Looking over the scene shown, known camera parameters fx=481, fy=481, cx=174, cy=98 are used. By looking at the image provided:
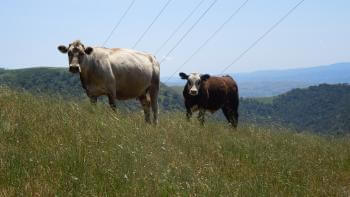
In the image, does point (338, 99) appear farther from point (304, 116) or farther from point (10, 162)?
point (10, 162)

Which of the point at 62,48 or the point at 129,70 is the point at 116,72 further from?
the point at 62,48

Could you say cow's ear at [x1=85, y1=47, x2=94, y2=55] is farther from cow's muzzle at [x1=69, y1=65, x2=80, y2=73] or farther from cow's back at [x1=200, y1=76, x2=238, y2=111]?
cow's back at [x1=200, y1=76, x2=238, y2=111]

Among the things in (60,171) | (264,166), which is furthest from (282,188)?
(60,171)

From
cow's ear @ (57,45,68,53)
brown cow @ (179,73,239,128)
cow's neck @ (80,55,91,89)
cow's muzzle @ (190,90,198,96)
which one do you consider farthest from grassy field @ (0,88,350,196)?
brown cow @ (179,73,239,128)

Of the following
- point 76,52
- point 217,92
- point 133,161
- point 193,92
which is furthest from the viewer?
point 217,92

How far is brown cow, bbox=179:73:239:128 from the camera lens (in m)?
16.0

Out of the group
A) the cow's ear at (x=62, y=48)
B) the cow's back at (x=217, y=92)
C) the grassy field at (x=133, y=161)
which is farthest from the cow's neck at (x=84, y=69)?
the cow's back at (x=217, y=92)

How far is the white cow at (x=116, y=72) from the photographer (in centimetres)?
1202

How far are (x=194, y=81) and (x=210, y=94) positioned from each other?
1.00 m

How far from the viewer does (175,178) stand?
517cm

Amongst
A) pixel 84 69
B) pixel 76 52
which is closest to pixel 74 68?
pixel 84 69

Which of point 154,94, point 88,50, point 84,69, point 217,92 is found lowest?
point 154,94

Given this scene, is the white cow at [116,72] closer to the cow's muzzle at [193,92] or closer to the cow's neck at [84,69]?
the cow's neck at [84,69]

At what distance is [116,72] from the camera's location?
12.6m
